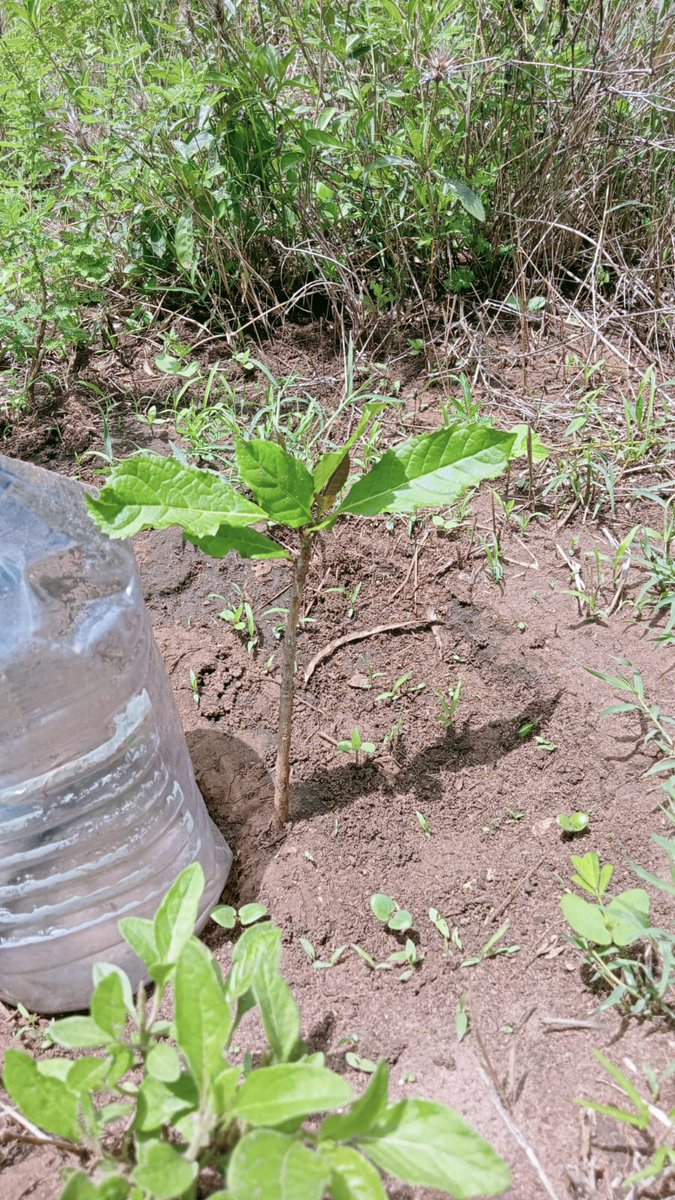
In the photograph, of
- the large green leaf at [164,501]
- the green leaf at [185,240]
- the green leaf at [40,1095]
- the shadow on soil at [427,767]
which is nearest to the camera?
the green leaf at [40,1095]

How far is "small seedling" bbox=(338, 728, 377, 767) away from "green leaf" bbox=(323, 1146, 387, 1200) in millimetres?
879

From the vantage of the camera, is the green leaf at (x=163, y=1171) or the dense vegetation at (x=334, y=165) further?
the dense vegetation at (x=334, y=165)

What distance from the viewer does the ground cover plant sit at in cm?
77

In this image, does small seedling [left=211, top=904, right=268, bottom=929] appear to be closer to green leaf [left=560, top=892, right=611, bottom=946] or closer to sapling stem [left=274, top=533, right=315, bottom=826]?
sapling stem [left=274, top=533, right=315, bottom=826]

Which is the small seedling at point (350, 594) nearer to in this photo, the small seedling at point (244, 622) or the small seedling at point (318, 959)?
the small seedling at point (244, 622)

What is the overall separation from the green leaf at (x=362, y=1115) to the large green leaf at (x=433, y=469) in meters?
0.78

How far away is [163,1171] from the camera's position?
790mm

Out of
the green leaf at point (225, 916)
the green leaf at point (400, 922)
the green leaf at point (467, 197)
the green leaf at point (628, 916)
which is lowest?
the green leaf at point (628, 916)

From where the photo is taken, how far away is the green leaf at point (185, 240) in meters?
2.67

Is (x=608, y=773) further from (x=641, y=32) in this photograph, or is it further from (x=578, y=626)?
(x=641, y=32)

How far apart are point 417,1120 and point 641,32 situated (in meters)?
3.24

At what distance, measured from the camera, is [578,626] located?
6.13 feet

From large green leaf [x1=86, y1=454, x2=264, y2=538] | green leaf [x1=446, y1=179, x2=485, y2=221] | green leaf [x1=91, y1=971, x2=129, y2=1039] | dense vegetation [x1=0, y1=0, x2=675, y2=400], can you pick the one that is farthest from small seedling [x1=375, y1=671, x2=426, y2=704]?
green leaf [x1=446, y1=179, x2=485, y2=221]

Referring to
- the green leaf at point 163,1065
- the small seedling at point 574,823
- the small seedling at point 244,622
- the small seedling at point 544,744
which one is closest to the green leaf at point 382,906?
the small seedling at point 574,823
